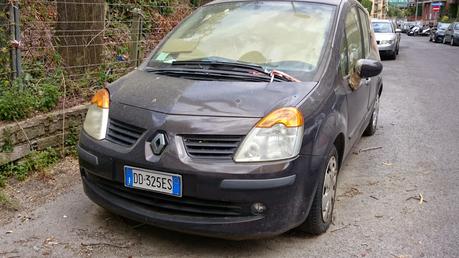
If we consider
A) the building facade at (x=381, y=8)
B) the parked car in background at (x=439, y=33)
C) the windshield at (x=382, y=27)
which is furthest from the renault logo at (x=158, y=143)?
the building facade at (x=381, y=8)

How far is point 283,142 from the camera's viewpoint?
323 cm

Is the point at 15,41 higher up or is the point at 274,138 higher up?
the point at 15,41

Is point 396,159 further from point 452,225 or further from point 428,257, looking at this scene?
point 428,257

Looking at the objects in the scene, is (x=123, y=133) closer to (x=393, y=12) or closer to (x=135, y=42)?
(x=135, y=42)

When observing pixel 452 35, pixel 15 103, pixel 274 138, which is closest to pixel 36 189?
pixel 15 103

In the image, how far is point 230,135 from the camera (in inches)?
125

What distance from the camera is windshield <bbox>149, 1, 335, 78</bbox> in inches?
161

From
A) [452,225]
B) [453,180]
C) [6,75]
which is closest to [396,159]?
[453,180]

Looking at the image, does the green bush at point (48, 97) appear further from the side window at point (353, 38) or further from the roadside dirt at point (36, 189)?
the side window at point (353, 38)

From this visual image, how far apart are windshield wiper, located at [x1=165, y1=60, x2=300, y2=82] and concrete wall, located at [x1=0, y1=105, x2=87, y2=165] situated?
5.41 ft

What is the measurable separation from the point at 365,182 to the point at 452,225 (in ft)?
3.50

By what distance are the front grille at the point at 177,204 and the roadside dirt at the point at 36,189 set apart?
1086 millimetres

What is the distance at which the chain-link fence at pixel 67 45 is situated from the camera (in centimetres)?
525

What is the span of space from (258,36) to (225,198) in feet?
5.63
